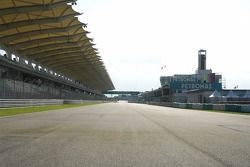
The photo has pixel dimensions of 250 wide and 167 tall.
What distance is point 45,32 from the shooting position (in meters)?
37.8

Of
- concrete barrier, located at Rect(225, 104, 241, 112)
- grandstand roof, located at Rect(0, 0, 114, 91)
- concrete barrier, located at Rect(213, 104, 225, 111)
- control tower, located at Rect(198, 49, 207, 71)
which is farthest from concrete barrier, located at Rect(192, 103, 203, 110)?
control tower, located at Rect(198, 49, 207, 71)

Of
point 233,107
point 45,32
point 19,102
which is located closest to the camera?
point 19,102

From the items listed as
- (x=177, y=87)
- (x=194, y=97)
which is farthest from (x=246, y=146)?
(x=177, y=87)

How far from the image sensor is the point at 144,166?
636 cm

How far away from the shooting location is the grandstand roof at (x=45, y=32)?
96.0 ft

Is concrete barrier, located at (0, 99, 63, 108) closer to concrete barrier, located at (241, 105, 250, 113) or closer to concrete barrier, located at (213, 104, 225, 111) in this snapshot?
concrete barrier, located at (213, 104, 225, 111)

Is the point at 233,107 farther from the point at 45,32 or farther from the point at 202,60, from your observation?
the point at 202,60

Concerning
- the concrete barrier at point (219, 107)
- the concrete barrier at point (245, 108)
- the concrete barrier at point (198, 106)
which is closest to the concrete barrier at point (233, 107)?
the concrete barrier at point (245, 108)

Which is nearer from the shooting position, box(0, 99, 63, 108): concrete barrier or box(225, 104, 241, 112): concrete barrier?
box(0, 99, 63, 108): concrete barrier

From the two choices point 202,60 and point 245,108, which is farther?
point 202,60

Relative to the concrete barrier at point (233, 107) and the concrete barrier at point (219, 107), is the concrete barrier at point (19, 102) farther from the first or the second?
the concrete barrier at point (233, 107)

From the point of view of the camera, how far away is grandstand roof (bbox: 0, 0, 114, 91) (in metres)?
29.2

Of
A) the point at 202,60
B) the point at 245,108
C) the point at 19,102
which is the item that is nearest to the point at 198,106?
the point at 245,108

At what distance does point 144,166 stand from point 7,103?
93.4 feet
